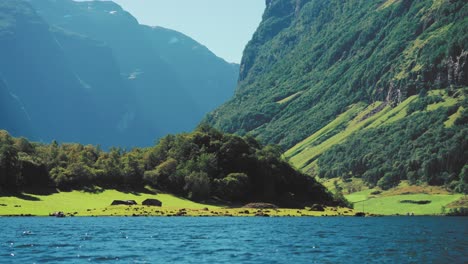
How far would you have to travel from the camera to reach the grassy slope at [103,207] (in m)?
157

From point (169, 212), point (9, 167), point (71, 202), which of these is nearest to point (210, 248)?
point (169, 212)

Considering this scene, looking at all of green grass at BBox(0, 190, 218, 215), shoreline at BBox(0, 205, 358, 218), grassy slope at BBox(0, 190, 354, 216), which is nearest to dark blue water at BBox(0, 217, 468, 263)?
shoreline at BBox(0, 205, 358, 218)

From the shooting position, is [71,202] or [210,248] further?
[71,202]

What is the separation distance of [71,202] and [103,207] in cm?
1027

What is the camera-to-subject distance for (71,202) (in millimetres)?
171375

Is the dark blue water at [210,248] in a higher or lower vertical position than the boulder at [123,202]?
lower

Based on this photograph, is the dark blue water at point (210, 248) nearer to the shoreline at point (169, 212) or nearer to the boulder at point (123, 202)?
the shoreline at point (169, 212)

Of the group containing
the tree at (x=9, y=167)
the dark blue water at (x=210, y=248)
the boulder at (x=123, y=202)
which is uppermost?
the tree at (x=9, y=167)

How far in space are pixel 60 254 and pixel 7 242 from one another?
15.3 meters

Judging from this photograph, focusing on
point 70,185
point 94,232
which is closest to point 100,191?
point 70,185

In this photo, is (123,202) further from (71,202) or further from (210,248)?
(210,248)

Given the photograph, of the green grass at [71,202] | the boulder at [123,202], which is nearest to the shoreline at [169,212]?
the boulder at [123,202]

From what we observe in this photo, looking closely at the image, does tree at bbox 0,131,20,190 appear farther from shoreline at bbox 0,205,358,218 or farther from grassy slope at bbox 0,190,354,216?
shoreline at bbox 0,205,358,218

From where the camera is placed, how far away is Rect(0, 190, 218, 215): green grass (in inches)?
6112
